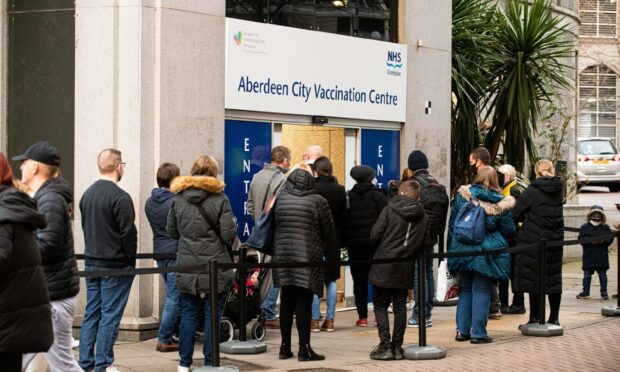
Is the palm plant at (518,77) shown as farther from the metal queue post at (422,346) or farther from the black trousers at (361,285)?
the metal queue post at (422,346)

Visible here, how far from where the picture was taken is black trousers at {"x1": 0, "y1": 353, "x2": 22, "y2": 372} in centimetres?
613

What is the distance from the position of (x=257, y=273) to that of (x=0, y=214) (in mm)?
6457

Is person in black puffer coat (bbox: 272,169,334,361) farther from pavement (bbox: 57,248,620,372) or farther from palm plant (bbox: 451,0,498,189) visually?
palm plant (bbox: 451,0,498,189)

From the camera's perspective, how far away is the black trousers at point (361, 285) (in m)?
13.6

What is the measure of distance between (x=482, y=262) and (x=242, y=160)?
3040 mm

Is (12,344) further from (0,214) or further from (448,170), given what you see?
(448,170)

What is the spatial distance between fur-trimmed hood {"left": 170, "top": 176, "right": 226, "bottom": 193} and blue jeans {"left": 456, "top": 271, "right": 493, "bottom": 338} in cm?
334

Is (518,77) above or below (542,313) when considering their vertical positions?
above

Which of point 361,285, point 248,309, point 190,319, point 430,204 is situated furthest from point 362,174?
point 190,319

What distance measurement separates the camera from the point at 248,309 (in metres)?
12.1

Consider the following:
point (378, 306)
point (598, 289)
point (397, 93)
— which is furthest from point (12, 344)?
point (598, 289)

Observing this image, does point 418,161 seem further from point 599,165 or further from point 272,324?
point 599,165

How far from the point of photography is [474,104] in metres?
19.9

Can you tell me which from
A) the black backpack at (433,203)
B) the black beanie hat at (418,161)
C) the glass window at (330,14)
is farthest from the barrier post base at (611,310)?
the glass window at (330,14)
